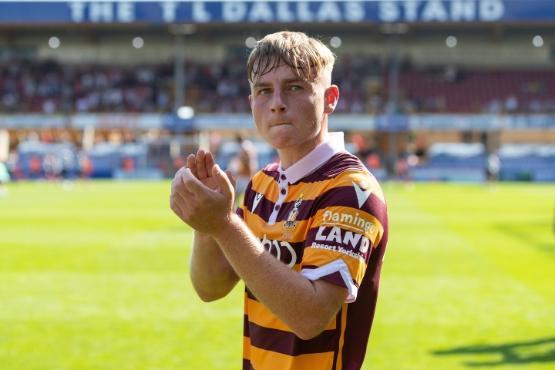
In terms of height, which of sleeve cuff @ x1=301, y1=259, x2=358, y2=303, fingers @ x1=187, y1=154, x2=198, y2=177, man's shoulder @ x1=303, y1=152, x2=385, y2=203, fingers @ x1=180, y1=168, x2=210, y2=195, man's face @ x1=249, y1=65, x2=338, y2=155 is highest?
man's face @ x1=249, y1=65, x2=338, y2=155

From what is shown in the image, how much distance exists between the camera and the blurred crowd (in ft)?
170

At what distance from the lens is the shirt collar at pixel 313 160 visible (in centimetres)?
272

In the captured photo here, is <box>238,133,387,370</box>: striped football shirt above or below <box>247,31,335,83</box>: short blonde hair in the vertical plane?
below

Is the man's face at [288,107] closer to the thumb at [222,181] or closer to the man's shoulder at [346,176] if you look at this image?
the man's shoulder at [346,176]

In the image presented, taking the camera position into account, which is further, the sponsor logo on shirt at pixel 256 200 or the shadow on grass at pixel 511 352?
the shadow on grass at pixel 511 352

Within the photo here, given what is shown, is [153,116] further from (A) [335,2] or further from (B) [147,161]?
(A) [335,2]

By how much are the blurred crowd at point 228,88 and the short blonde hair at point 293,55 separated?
47.9 m

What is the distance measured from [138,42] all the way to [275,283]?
56.0 meters

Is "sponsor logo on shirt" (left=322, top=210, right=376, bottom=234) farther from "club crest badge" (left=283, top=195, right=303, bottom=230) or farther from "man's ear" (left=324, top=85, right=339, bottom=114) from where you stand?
"man's ear" (left=324, top=85, right=339, bottom=114)

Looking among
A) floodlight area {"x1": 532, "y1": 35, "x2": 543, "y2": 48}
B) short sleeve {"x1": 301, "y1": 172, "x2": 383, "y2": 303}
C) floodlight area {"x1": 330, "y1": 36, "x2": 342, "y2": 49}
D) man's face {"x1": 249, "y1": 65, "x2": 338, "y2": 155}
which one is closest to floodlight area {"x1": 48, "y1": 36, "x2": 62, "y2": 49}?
floodlight area {"x1": 330, "y1": 36, "x2": 342, "y2": 49}

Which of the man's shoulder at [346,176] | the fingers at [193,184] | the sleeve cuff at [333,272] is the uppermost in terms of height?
the fingers at [193,184]

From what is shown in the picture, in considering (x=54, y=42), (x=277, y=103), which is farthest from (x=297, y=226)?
(x=54, y=42)

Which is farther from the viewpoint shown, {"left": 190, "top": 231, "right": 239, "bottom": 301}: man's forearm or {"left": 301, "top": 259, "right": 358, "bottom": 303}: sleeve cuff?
{"left": 190, "top": 231, "right": 239, "bottom": 301}: man's forearm

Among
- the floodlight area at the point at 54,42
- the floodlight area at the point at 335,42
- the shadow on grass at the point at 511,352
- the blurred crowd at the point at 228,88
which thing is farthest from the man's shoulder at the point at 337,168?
the floodlight area at the point at 54,42
